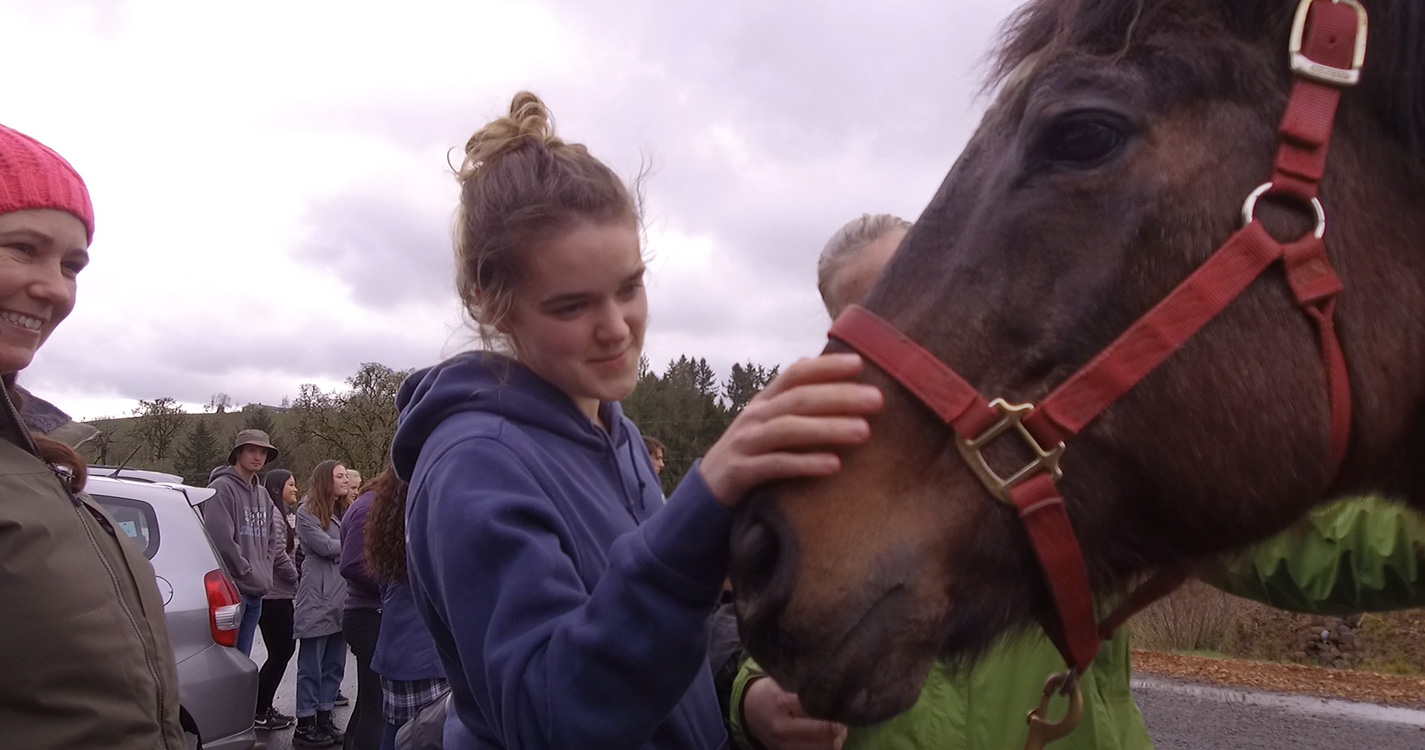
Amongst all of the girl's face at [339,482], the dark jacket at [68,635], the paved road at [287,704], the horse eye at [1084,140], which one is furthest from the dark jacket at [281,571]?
the horse eye at [1084,140]

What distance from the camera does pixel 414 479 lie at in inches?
64.1

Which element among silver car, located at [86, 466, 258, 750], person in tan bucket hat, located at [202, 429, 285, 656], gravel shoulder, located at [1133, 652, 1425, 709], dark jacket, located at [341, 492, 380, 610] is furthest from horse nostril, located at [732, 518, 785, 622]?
gravel shoulder, located at [1133, 652, 1425, 709]

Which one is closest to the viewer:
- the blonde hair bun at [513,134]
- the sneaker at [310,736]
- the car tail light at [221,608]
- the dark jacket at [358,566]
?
the blonde hair bun at [513,134]

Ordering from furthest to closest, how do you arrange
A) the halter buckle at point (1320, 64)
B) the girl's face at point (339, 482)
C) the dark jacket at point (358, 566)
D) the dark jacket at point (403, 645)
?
1. the girl's face at point (339, 482)
2. the dark jacket at point (358, 566)
3. the dark jacket at point (403, 645)
4. the halter buckle at point (1320, 64)

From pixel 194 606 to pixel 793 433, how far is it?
469cm

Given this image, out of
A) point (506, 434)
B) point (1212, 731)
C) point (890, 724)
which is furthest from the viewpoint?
point (1212, 731)

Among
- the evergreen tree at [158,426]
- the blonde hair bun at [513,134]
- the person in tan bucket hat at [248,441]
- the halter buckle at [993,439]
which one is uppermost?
the evergreen tree at [158,426]

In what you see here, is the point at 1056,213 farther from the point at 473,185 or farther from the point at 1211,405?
the point at 473,185

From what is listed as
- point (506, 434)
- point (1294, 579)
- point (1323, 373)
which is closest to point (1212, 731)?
point (1294, 579)

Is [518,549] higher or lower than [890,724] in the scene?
higher

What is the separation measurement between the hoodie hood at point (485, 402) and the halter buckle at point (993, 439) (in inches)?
31.0

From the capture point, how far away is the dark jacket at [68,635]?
1.64 m

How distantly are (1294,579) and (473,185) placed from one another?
6.70 ft

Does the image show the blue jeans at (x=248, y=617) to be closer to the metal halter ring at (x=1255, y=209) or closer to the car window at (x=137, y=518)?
the car window at (x=137, y=518)
